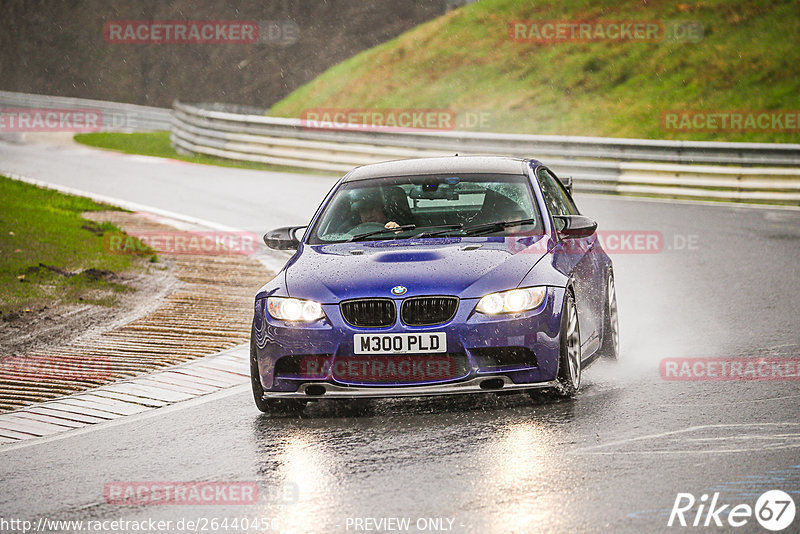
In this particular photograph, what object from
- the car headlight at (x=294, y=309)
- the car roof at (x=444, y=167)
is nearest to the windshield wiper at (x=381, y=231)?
the car roof at (x=444, y=167)

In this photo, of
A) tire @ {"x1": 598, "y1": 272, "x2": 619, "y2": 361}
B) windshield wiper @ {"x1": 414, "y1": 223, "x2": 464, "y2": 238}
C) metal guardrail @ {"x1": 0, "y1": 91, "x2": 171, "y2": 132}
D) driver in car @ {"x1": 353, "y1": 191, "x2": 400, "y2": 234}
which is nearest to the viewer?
windshield wiper @ {"x1": 414, "y1": 223, "x2": 464, "y2": 238}

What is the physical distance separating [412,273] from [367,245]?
82 cm

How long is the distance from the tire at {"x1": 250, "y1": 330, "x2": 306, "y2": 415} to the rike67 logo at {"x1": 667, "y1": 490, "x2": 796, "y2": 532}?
295cm

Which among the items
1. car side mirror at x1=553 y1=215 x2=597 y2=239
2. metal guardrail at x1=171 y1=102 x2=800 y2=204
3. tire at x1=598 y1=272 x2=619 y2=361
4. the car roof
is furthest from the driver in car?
metal guardrail at x1=171 y1=102 x2=800 y2=204

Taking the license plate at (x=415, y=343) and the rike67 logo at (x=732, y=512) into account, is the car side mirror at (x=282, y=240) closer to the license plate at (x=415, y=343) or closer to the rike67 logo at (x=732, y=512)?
the license plate at (x=415, y=343)

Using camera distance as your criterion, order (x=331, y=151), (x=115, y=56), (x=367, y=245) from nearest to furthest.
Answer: (x=367, y=245), (x=331, y=151), (x=115, y=56)

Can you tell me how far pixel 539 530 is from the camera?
5.13m

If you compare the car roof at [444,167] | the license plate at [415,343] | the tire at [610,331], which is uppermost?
the car roof at [444,167]

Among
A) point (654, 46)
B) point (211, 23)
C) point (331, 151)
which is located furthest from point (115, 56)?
point (331, 151)

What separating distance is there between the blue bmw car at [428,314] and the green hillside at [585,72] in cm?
2030

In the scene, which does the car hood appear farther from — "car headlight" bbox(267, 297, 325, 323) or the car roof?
the car roof

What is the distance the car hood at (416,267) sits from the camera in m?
7.36

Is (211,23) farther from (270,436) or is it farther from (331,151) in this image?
(270,436)

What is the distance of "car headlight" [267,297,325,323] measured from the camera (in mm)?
7414
